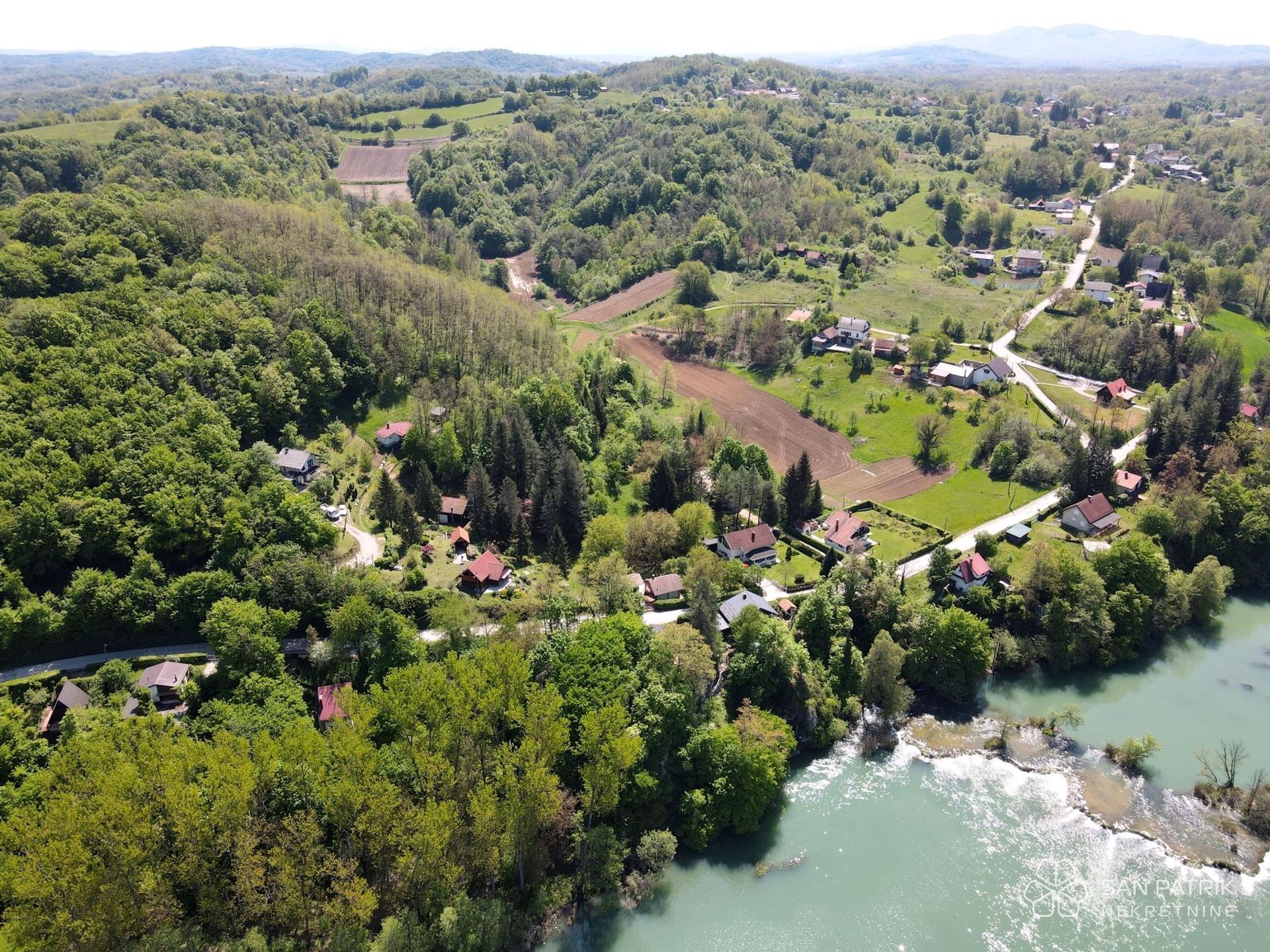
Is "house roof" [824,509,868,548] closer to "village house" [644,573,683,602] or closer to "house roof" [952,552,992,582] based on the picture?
"house roof" [952,552,992,582]

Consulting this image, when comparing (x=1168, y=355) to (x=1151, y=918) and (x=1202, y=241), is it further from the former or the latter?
(x=1151, y=918)

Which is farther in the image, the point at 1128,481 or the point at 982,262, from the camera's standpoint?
the point at 982,262

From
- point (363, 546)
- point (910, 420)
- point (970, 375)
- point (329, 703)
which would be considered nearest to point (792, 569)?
point (363, 546)

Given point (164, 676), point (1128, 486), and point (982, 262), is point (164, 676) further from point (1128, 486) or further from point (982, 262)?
point (982, 262)

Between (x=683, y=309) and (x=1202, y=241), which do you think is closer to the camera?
(x=683, y=309)

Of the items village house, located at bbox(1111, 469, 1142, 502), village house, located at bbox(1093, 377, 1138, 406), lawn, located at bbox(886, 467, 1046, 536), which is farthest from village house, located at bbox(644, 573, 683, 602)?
village house, located at bbox(1093, 377, 1138, 406)

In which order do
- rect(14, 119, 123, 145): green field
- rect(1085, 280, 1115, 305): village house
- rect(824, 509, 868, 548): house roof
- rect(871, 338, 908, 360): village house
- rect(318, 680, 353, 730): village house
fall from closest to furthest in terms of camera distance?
rect(318, 680, 353, 730): village house → rect(824, 509, 868, 548): house roof → rect(871, 338, 908, 360): village house → rect(14, 119, 123, 145): green field → rect(1085, 280, 1115, 305): village house

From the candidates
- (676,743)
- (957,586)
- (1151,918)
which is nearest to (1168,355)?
(957,586)
